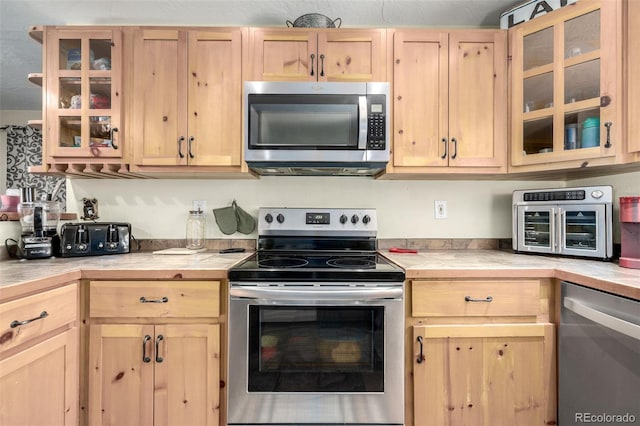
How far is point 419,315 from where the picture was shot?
53.5 inches

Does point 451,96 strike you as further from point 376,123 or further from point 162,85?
point 162,85

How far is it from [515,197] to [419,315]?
102cm

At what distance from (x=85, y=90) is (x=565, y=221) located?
2670 mm

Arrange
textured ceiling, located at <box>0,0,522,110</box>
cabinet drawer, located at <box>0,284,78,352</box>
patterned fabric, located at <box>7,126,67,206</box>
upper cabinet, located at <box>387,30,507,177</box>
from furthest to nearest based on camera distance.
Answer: patterned fabric, located at <box>7,126,67,206</box>, textured ceiling, located at <box>0,0,522,110</box>, upper cabinet, located at <box>387,30,507,177</box>, cabinet drawer, located at <box>0,284,78,352</box>

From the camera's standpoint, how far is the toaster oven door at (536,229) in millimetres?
1669

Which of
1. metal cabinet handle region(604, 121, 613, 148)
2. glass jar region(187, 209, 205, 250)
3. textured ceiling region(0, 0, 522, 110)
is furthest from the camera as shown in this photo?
glass jar region(187, 209, 205, 250)

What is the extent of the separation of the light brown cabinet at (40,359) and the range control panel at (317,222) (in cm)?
98

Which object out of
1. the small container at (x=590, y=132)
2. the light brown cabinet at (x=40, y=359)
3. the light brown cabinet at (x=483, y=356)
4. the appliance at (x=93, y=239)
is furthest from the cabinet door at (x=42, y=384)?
the small container at (x=590, y=132)

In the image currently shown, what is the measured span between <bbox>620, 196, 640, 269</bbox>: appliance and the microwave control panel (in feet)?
3.45

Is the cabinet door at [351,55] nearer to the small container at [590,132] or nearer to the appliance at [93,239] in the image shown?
the small container at [590,132]

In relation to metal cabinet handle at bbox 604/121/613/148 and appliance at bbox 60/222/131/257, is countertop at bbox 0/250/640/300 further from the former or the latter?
metal cabinet handle at bbox 604/121/613/148

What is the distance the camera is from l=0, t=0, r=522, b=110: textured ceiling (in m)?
1.82

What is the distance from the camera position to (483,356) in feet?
4.43

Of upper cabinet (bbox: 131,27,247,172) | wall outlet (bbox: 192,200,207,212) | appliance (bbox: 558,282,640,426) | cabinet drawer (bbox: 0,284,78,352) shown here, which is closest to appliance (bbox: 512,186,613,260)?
appliance (bbox: 558,282,640,426)
